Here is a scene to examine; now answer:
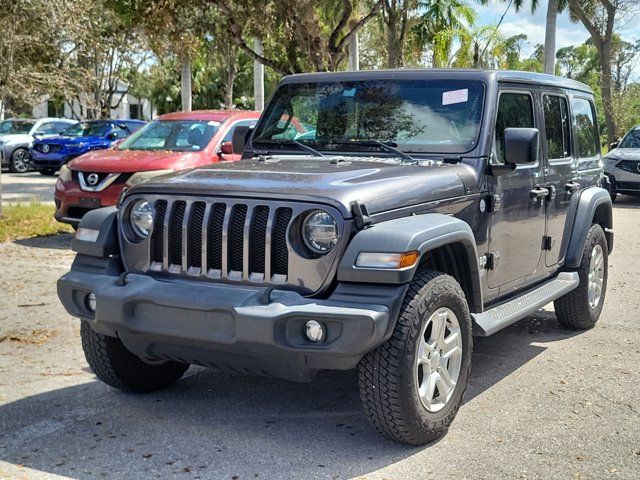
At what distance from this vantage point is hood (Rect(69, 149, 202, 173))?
10953 millimetres

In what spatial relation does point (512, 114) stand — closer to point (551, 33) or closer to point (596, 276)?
point (596, 276)

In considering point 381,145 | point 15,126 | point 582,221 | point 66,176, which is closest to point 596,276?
point 582,221

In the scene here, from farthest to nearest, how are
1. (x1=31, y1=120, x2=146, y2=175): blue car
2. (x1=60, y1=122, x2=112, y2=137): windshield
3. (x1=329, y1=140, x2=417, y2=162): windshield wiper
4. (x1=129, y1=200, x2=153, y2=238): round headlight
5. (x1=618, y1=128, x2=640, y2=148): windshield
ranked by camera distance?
1. (x1=60, y1=122, x2=112, y2=137): windshield
2. (x1=31, y1=120, x2=146, y2=175): blue car
3. (x1=618, y1=128, x2=640, y2=148): windshield
4. (x1=329, y1=140, x2=417, y2=162): windshield wiper
5. (x1=129, y1=200, x2=153, y2=238): round headlight

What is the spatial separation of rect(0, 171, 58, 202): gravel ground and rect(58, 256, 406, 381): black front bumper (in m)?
12.4

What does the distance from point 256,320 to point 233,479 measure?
74cm

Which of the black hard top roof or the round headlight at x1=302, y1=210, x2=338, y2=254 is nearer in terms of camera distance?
the round headlight at x1=302, y1=210, x2=338, y2=254

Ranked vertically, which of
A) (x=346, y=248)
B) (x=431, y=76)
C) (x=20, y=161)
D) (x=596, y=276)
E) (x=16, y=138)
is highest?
(x=431, y=76)

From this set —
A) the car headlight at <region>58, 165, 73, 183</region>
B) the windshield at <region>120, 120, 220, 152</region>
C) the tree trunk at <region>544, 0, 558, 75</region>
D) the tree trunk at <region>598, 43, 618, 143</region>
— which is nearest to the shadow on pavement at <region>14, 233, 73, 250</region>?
the car headlight at <region>58, 165, 73, 183</region>

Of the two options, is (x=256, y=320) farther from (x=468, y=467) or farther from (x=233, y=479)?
(x=468, y=467)

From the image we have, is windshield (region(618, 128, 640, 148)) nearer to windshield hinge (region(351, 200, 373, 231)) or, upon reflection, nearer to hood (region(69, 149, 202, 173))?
hood (region(69, 149, 202, 173))

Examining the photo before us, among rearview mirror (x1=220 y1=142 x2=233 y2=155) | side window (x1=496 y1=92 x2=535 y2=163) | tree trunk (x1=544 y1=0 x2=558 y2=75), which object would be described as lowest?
rearview mirror (x1=220 y1=142 x2=233 y2=155)

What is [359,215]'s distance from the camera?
13.7 ft

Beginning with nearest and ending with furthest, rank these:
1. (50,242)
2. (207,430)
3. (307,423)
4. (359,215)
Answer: (359,215) < (207,430) < (307,423) < (50,242)

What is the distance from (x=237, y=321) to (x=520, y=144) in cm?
210
